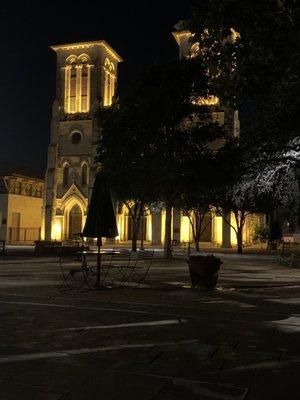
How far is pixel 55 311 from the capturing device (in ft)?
29.5

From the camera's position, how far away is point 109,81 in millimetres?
57844

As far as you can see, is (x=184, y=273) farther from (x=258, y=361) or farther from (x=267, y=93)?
(x=258, y=361)

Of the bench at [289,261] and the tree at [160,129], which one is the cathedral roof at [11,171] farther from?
the bench at [289,261]

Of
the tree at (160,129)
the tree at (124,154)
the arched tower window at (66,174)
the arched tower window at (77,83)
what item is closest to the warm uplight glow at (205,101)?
the tree at (160,129)

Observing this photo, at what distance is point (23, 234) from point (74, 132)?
41.0 ft

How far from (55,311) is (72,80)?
1987 inches

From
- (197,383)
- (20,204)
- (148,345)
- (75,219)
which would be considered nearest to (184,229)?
(75,219)

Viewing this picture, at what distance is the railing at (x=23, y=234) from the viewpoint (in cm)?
5173

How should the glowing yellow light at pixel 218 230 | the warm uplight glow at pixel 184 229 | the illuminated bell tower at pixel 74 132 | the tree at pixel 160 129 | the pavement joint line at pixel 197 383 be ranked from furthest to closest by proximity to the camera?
the illuminated bell tower at pixel 74 132
the warm uplight glow at pixel 184 229
the glowing yellow light at pixel 218 230
the tree at pixel 160 129
the pavement joint line at pixel 197 383

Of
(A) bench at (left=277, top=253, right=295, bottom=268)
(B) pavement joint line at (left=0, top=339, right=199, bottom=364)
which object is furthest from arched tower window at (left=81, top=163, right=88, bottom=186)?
(B) pavement joint line at (left=0, top=339, right=199, bottom=364)

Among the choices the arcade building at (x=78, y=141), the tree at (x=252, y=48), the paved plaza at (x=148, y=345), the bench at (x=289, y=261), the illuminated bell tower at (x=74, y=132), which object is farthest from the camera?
the illuminated bell tower at (x=74, y=132)

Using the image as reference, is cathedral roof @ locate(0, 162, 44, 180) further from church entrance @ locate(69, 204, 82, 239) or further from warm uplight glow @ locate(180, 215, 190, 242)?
warm uplight glow @ locate(180, 215, 190, 242)

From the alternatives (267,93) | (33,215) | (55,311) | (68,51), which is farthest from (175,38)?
(55,311)

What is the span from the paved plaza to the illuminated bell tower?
41.8 m
